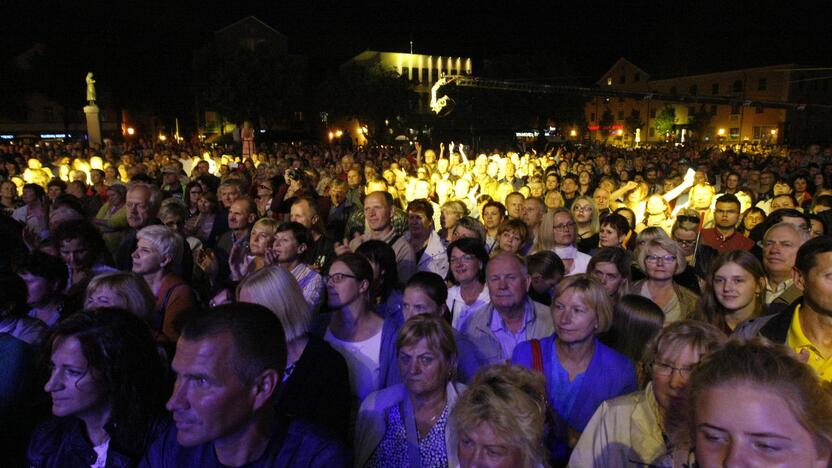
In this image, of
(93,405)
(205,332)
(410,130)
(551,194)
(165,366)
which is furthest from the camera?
(410,130)

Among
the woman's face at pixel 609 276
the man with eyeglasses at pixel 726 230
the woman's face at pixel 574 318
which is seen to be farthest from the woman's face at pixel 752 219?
the woman's face at pixel 574 318

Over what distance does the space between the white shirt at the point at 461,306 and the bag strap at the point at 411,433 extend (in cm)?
164

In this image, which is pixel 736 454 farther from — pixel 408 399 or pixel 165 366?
pixel 165 366

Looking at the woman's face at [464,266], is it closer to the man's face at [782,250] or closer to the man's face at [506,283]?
the man's face at [506,283]

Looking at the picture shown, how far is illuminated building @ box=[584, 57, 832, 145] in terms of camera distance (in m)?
51.5

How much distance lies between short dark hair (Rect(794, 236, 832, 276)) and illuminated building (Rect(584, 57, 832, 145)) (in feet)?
151

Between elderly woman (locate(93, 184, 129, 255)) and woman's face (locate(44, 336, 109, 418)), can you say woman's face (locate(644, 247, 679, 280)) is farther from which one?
elderly woman (locate(93, 184, 129, 255))

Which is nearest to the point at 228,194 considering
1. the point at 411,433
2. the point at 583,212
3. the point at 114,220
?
the point at 114,220

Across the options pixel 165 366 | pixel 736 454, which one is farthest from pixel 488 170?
pixel 736 454

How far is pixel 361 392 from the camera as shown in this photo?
3.37 metres

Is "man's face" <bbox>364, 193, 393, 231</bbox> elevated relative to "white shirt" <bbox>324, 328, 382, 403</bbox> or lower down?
elevated

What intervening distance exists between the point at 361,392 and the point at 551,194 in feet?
17.2

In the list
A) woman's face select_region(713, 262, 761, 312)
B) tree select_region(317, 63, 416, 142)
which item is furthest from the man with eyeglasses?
tree select_region(317, 63, 416, 142)

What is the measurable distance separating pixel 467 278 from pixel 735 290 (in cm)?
187
